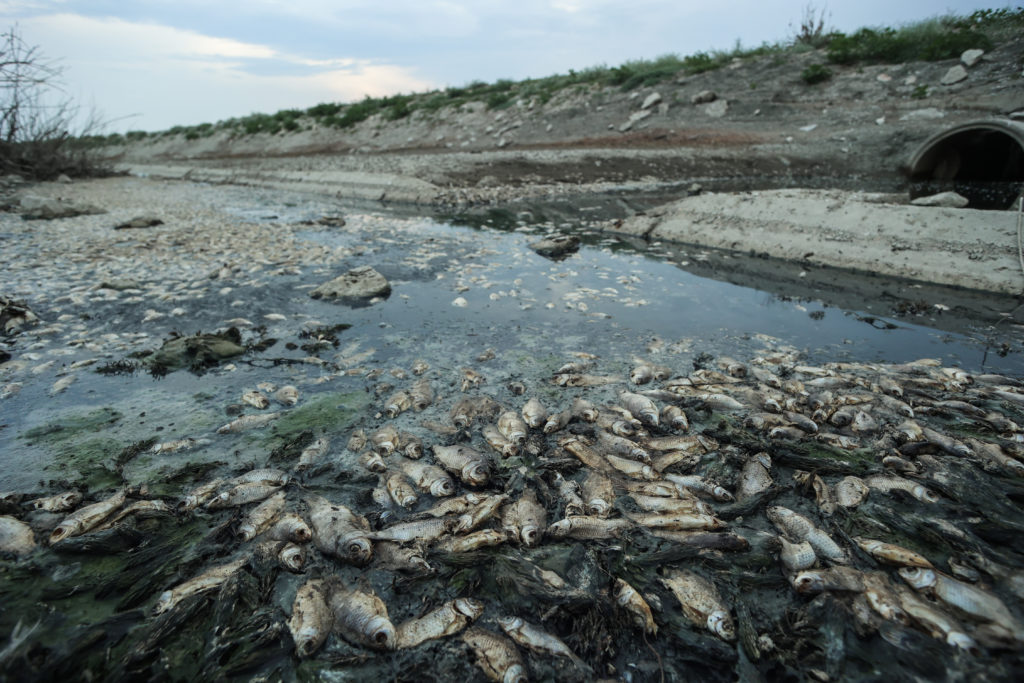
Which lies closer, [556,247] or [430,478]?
[430,478]

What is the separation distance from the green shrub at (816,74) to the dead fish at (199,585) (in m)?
32.2

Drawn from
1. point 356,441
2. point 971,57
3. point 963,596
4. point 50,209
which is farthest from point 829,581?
point 971,57

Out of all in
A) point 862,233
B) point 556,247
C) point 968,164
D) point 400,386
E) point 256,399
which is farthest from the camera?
point 968,164

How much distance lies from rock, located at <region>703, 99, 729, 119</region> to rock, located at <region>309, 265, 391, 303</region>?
23.4 m

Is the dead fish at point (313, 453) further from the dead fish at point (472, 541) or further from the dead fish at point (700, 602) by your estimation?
the dead fish at point (700, 602)

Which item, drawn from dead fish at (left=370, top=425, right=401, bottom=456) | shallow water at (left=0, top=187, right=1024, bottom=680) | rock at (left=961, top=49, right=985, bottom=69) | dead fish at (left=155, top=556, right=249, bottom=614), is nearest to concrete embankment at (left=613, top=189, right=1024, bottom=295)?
shallow water at (left=0, top=187, right=1024, bottom=680)

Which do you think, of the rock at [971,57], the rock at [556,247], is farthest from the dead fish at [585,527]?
the rock at [971,57]

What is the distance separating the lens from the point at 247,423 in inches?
187

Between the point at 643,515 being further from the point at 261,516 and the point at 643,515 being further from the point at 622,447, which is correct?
the point at 261,516

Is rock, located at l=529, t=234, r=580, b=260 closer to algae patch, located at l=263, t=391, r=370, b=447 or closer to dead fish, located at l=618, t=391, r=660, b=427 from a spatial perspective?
dead fish, located at l=618, t=391, r=660, b=427

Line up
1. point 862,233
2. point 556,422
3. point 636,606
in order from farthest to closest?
1. point 862,233
2. point 556,422
3. point 636,606

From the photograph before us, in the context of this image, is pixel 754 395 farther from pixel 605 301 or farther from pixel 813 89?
pixel 813 89

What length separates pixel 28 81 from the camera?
1359cm

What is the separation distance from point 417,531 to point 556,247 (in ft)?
29.4
